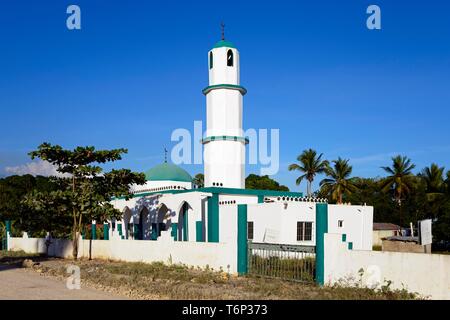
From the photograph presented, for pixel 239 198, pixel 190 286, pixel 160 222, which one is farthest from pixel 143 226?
pixel 190 286

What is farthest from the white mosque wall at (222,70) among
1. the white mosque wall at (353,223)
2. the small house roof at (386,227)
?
the small house roof at (386,227)

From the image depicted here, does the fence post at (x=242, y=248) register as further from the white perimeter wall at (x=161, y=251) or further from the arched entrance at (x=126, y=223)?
the arched entrance at (x=126, y=223)

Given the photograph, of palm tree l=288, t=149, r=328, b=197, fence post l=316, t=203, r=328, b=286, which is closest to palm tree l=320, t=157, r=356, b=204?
palm tree l=288, t=149, r=328, b=197

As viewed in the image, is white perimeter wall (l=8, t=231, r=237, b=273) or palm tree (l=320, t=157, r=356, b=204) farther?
palm tree (l=320, t=157, r=356, b=204)

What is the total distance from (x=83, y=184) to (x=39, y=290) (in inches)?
406

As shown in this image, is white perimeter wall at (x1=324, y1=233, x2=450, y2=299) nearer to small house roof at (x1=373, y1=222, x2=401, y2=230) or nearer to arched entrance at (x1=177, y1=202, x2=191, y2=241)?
arched entrance at (x1=177, y1=202, x2=191, y2=241)

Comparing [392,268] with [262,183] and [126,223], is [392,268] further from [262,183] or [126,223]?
[262,183]

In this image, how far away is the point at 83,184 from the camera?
23.4 m

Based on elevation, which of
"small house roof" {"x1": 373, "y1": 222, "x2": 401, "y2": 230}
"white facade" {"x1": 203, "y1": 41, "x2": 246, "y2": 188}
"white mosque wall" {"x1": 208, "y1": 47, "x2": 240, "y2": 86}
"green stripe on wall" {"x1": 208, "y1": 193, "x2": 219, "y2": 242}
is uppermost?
"white mosque wall" {"x1": 208, "y1": 47, "x2": 240, "y2": 86}

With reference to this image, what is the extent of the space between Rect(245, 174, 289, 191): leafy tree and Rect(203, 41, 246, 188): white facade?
3178 centimetres

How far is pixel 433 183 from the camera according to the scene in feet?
151

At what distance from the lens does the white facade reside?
2742cm

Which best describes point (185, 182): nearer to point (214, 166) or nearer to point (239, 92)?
point (214, 166)

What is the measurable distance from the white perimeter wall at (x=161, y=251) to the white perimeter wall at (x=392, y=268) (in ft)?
13.8
